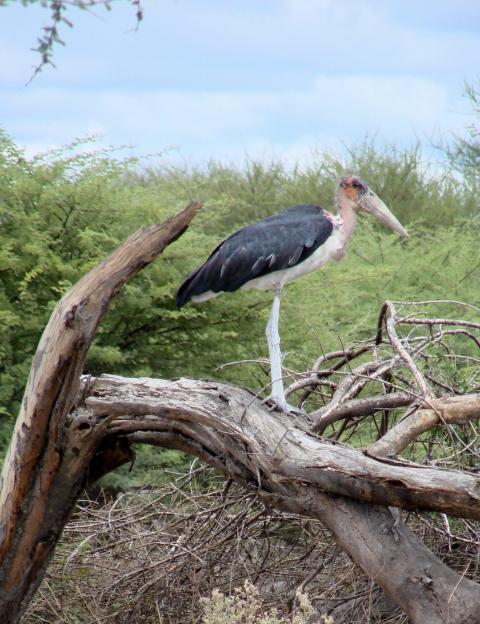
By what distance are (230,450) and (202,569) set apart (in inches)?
47.8

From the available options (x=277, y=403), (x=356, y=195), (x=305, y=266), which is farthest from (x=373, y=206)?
(x=277, y=403)

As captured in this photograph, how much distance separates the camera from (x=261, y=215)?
2156 centimetres

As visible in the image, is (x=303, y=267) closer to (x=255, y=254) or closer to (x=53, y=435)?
(x=255, y=254)

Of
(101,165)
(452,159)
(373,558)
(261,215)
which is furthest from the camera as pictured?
(452,159)

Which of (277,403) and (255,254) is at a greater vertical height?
(255,254)

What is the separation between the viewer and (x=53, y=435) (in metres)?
5.08

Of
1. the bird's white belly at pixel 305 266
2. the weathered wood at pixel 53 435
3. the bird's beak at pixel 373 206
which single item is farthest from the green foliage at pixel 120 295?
the weathered wood at pixel 53 435

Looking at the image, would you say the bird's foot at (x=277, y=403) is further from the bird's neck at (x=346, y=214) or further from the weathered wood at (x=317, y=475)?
the bird's neck at (x=346, y=214)

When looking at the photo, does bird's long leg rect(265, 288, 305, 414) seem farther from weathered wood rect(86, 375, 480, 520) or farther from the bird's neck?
the bird's neck

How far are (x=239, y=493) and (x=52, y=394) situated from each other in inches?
55.2

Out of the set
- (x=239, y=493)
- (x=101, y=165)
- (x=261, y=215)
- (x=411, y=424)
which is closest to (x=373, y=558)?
(x=411, y=424)

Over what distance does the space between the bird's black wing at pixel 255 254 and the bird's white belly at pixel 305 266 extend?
0.06 m

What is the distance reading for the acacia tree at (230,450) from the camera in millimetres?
4484

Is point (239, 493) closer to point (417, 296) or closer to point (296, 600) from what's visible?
point (296, 600)
